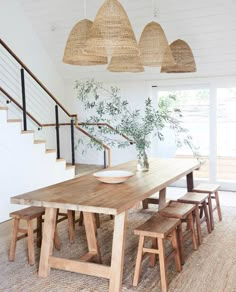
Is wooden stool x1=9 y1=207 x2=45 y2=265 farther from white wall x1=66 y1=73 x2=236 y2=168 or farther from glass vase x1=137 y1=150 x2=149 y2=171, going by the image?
white wall x1=66 y1=73 x2=236 y2=168

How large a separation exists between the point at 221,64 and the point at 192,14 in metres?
1.15

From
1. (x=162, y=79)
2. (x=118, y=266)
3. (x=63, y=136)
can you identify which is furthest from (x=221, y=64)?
(x=118, y=266)

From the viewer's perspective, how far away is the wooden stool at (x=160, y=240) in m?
3.01

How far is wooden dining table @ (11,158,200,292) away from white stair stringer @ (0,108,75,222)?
144 centimetres

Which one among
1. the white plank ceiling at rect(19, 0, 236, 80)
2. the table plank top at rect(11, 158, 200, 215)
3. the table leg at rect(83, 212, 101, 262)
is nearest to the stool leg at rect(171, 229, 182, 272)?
the table plank top at rect(11, 158, 200, 215)

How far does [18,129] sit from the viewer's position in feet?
16.5

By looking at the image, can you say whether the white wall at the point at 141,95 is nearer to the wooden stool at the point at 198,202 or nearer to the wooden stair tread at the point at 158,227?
the wooden stool at the point at 198,202

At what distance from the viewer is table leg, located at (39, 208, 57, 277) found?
3.20 metres

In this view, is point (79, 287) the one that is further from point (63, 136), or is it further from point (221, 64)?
point (63, 136)

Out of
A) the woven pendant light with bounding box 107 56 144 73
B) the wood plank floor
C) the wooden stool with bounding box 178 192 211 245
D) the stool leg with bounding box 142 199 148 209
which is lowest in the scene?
the wood plank floor

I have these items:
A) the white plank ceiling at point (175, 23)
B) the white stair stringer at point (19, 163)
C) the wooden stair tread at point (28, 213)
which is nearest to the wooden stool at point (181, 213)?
the wooden stair tread at point (28, 213)

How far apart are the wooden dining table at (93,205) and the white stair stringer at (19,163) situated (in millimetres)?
1438

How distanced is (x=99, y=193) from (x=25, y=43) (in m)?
4.52

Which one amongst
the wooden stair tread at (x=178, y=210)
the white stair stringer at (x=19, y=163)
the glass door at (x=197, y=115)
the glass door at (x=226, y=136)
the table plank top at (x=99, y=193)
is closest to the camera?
the table plank top at (x=99, y=193)
